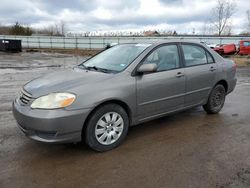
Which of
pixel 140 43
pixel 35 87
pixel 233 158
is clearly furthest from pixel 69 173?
pixel 140 43

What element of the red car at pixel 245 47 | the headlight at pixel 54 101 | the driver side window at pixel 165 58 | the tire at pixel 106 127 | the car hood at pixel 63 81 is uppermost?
the red car at pixel 245 47

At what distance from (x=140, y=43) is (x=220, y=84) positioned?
7.07 feet

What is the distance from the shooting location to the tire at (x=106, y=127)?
334cm

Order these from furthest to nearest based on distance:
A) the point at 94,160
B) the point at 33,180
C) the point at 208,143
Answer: the point at 208,143
the point at 94,160
the point at 33,180

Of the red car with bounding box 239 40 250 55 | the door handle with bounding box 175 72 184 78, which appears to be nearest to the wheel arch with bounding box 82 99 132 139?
the door handle with bounding box 175 72 184 78

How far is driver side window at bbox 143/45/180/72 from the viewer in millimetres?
4094

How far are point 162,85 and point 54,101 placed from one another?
181 cm

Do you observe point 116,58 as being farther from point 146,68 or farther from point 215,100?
point 215,100

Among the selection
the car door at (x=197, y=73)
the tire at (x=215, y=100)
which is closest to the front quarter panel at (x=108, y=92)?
the car door at (x=197, y=73)

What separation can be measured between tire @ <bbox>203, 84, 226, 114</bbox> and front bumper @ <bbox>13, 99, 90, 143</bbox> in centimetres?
300

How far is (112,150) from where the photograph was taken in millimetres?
3566

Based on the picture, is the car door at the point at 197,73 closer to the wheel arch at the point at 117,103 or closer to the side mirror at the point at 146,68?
the side mirror at the point at 146,68

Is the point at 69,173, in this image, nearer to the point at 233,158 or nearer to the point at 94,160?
the point at 94,160

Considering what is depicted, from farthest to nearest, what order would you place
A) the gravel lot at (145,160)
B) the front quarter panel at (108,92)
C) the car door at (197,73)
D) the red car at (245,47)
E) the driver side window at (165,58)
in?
the red car at (245,47), the car door at (197,73), the driver side window at (165,58), the front quarter panel at (108,92), the gravel lot at (145,160)
